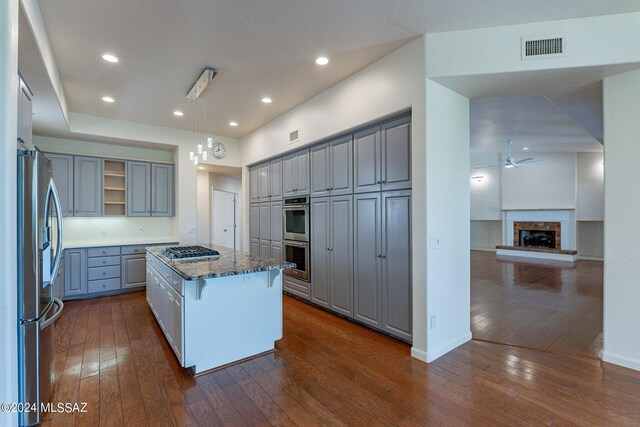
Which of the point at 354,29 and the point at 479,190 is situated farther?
the point at 479,190

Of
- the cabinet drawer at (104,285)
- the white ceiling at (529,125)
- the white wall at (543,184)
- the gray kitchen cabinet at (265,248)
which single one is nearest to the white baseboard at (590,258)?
the white wall at (543,184)

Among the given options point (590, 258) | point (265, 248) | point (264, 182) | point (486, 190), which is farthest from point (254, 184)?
point (590, 258)

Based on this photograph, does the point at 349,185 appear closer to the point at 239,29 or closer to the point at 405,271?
the point at 405,271

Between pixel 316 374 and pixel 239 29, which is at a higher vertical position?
pixel 239 29

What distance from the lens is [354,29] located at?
8.71ft

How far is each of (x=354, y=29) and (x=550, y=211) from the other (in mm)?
8886

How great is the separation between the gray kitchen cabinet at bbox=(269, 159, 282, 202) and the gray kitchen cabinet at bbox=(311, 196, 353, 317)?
1003 millimetres

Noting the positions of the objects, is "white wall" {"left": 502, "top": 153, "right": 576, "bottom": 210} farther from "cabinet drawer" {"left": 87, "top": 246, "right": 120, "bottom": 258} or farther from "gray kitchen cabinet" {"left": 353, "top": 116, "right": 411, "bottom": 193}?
"cabinet drawer" {"left": 87, "top": 246, "right": 120, "bottom": 258}

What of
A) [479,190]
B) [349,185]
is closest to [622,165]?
[349,185]

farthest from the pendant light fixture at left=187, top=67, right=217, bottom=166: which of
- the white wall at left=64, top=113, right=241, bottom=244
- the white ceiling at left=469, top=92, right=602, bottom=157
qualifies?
the white ceiling at left=469, top=92, right=602, bottom=157

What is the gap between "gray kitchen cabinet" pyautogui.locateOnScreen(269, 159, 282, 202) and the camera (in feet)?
16.5

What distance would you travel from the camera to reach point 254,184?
229 inches

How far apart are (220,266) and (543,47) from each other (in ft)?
10.9

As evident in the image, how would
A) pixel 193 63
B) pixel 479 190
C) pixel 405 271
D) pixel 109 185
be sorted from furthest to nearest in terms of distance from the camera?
pixel 479 190 < pixel 109 185 < pixel 193 63 < pixel 405 271
